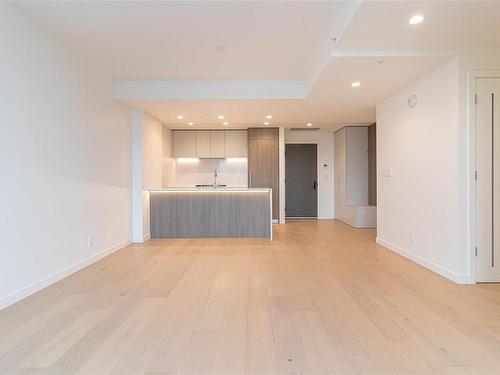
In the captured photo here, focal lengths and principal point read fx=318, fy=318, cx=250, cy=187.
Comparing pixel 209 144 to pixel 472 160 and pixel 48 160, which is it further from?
pixel 472 160

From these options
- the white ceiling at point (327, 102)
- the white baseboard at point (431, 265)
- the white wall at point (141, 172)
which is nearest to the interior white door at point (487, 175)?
the white baseboard at point (431, 265)

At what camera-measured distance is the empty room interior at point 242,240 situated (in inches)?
83.0

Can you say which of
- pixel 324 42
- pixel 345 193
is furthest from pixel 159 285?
pixel 345 193

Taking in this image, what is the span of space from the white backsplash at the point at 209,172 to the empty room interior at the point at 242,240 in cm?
240

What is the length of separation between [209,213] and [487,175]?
432 cm

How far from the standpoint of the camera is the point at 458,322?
2.40 meters

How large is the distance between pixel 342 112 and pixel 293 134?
9.98 ft

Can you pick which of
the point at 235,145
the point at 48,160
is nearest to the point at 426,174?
the point at 48,160

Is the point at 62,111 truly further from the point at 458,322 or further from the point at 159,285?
the point at 458,322

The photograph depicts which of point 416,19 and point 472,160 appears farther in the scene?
point 472,160

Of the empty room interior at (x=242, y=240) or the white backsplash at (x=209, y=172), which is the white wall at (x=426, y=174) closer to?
the empty room interior at (x=242, y=240)

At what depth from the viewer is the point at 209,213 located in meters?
6.09

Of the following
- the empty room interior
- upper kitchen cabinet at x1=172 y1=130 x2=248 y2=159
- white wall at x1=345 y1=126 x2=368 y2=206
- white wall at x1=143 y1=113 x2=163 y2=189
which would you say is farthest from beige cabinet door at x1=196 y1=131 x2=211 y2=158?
white wall at x1=345 y1=126 x2=368 y2=206

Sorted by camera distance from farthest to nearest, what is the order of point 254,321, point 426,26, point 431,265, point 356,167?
point 356,167, point 431,265, point 426,26, point 254,321
